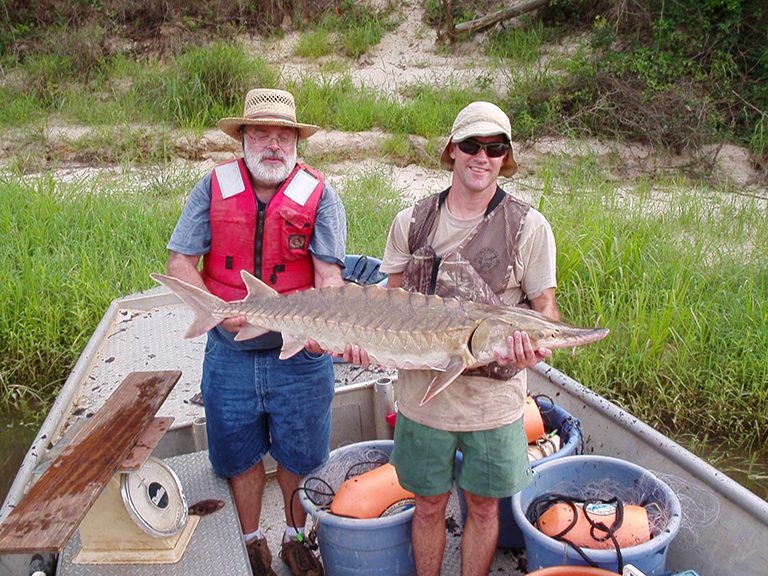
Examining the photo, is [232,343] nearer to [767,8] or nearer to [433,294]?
[433,294]

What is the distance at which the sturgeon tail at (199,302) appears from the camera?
262 cm

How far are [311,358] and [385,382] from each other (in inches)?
35.7

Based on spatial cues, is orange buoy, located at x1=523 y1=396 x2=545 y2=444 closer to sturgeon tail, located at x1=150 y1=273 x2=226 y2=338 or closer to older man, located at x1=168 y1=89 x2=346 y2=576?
older man, located at x1=168 y1=89 x2=346 y2=576

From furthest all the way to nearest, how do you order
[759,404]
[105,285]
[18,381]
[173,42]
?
[173,42], [105,285], [18,381], [759,404]

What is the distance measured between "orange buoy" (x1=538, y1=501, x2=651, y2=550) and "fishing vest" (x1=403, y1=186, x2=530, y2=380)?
60 cm

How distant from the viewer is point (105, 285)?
19.2ft

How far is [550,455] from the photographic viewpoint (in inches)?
124

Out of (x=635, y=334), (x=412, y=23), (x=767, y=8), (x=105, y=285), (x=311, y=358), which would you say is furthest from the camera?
(x=412, y=23)

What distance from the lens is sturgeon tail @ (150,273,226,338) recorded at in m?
2.62

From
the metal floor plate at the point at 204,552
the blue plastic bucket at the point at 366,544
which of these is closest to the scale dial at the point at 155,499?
the metal floor plate at the point at 204,552

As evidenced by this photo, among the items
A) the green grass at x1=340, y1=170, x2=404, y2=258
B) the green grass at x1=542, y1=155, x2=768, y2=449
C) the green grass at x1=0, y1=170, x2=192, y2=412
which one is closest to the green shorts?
the green grass at x1=542, y1=155, x2=768, y2=449

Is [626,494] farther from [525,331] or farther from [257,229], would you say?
[257,229]

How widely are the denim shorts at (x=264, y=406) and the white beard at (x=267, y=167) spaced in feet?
2.12

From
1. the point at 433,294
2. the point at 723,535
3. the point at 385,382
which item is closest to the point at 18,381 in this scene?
the point at 385,382
